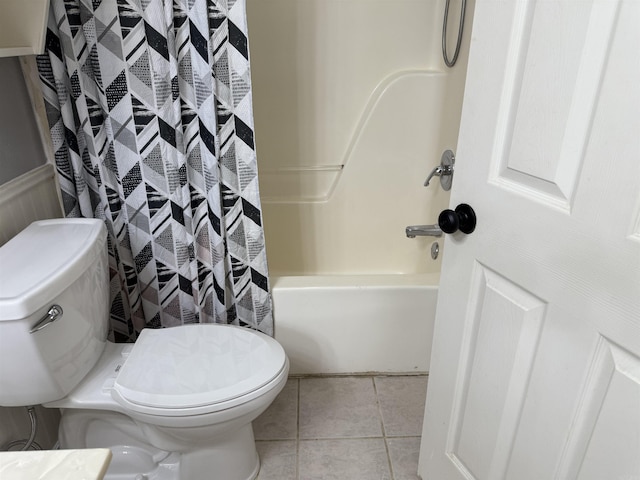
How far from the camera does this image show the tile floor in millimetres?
1403

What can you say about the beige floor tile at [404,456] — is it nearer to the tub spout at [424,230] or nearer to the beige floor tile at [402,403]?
the beige floor tile at [402,403]

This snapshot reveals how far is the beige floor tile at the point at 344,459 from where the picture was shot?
4.54 ft

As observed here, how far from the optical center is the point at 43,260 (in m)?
1.03

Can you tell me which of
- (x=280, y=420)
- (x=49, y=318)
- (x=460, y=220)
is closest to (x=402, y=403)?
(x=280, y=420)

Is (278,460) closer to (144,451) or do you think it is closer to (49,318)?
(144,451)

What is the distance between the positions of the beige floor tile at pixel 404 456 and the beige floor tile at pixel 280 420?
33cm

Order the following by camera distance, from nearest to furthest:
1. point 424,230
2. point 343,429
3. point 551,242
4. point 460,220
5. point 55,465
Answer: point 55,465 < point 551,242 < point 460,220 < point 424,230 < point 343,429

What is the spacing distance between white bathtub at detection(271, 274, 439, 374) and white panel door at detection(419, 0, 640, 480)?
575 mm

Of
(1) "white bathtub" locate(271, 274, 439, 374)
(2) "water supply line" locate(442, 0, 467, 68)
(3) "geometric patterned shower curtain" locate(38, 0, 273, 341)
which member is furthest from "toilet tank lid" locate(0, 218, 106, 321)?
(2) "water supply line" locate(442, 0, 467, 68)

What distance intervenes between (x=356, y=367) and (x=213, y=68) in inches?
46.5

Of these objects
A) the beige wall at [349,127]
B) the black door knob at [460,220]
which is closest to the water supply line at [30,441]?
the black door knob at [460,220]

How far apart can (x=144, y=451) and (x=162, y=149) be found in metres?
0.87

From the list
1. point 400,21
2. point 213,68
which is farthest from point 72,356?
point 400,21

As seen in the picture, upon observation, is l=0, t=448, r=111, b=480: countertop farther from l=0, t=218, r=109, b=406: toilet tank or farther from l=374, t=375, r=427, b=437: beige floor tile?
l=374, t=375, r=427, b=437: beige floor tile
